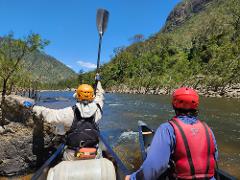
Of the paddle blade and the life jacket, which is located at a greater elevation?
the paddle blade

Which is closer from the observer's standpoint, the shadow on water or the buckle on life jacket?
the buckle on life jacket

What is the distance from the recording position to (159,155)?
2.85 metres

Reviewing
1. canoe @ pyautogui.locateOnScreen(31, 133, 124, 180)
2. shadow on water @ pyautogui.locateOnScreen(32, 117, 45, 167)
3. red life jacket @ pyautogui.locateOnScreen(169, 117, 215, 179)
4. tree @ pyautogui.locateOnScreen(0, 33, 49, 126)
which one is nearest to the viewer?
red life jacket @ pyautogui.locateOnScreen(169, 117, 215, 179)

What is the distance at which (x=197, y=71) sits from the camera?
64.6 meters

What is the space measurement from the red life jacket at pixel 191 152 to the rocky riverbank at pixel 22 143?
5.74 m

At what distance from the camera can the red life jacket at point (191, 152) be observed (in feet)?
9.78

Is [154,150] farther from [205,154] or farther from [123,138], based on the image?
[123,138]

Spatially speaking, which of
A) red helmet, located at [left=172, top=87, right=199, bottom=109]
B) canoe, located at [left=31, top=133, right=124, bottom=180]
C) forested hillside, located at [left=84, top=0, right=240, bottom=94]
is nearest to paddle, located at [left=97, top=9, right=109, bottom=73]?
canoe, located at [left=31, top=133, right=124, bottom=180]

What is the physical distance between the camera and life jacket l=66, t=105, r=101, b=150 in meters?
5.28

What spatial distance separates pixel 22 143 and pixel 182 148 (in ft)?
19.0

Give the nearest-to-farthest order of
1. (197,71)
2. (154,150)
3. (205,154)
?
(154,150) < (205,154) < (197,71)

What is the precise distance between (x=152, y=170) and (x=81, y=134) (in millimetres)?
2632

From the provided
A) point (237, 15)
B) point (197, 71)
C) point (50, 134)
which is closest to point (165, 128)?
point (50, 134)

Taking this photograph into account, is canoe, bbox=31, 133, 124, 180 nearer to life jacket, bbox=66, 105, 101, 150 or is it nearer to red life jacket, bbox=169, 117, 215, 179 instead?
life jacket, bbox=66, 105, 101, 150
